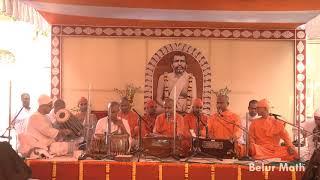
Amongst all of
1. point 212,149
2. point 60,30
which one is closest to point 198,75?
point 60,30

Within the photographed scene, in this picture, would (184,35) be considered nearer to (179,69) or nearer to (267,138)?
(179,69)

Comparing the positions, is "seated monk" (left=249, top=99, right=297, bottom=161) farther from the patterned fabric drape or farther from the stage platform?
the patterned fabric drape

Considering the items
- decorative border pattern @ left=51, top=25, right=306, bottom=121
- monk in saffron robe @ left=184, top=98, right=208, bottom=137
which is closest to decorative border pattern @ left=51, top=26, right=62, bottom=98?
decorative border pattern @ left=51, top=25, right=306, bottom=121

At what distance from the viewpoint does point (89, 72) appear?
10.2 metres

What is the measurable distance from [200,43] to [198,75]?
70 centimetres

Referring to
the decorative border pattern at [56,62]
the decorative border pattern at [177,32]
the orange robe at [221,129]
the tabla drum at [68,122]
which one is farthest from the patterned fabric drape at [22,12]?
the orange robe at [221,129]

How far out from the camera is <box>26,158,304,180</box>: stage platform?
5.92 meters

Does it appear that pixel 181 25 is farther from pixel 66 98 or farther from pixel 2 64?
pixel 2 64

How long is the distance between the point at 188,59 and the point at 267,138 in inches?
141

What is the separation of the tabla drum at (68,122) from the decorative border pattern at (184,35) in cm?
311

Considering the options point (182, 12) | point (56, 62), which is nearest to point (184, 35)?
point (182, 12)

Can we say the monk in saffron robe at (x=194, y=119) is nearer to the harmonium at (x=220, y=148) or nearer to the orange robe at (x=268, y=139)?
the orange robe at (x=268, y=139)

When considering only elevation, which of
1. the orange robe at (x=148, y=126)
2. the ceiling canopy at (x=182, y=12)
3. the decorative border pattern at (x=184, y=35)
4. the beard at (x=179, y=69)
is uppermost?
the ceiling canopy at (x=182, y=12)

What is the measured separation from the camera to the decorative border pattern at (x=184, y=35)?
10.0 m
